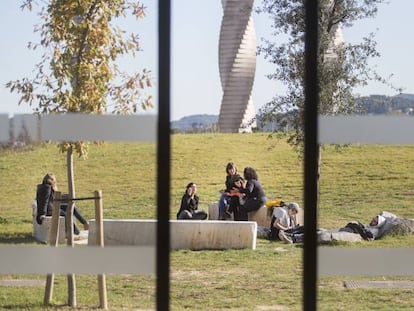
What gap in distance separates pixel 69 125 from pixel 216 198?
221cm

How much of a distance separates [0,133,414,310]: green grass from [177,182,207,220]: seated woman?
0.13 meters

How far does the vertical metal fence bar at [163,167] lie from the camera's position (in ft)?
7.76

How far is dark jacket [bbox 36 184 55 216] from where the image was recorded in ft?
19.4

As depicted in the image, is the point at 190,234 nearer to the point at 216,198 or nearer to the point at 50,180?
the point at 216,198

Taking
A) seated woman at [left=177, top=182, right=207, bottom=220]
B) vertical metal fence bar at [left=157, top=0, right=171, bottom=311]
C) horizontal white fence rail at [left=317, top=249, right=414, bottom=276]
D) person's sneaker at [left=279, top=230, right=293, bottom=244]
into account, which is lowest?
horizontal white fence rail at [left=317, top=249, right=414, bottom=276]

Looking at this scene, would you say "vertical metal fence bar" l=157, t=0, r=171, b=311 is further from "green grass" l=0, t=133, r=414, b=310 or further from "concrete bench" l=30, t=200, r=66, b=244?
"concrete bench" l=30, t=200, r=66, b=244

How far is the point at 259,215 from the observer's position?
20.0 ft

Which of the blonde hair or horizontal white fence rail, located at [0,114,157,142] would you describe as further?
the blonde hair

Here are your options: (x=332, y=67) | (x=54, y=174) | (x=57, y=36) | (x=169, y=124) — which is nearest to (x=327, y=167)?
(x=332, y=67)

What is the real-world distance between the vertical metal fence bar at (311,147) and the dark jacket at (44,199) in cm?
377

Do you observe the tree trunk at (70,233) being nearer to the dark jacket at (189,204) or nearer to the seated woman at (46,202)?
the seated woman at (46,202)

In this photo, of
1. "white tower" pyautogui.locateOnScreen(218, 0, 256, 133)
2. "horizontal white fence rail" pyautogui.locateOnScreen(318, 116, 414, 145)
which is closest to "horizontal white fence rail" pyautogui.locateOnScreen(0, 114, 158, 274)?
"white tower" pyautogui.locateOnScreen(218, 0, 256, 133)

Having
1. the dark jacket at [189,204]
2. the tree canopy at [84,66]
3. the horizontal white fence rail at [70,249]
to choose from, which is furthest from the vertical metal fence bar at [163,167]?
the dark jacket at [189,204]

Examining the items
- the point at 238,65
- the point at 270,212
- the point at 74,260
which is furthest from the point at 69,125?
the point at 238,65
